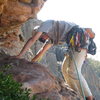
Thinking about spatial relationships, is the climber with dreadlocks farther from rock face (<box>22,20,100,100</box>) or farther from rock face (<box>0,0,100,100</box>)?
rock face (<box>22,20,100,100</box>)

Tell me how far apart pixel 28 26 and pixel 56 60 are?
5856 mm

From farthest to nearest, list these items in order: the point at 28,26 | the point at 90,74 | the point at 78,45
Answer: the point at 90,74 < the point at 28,26 < the point at 78,45

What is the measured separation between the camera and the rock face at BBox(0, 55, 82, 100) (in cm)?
644

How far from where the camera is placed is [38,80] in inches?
260

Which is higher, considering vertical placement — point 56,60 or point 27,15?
point 27,15

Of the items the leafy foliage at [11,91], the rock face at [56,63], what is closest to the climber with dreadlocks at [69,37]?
the leafy foliage at [11,91]

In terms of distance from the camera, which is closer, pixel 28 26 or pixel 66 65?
pixel 66 65

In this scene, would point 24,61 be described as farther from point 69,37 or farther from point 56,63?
point 56,63

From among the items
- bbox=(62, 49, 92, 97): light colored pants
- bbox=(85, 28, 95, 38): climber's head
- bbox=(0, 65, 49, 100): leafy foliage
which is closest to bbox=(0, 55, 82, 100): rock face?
bbox=(62, 49, 92, 97): light colored pants

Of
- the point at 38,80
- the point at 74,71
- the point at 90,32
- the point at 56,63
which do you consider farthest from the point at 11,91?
the point at 56,63

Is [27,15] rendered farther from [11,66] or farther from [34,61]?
[11,66]

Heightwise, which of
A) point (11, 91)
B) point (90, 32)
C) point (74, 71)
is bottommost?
point (74, 71)

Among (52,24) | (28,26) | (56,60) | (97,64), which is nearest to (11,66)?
(52,24)

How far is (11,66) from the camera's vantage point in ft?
22.6
